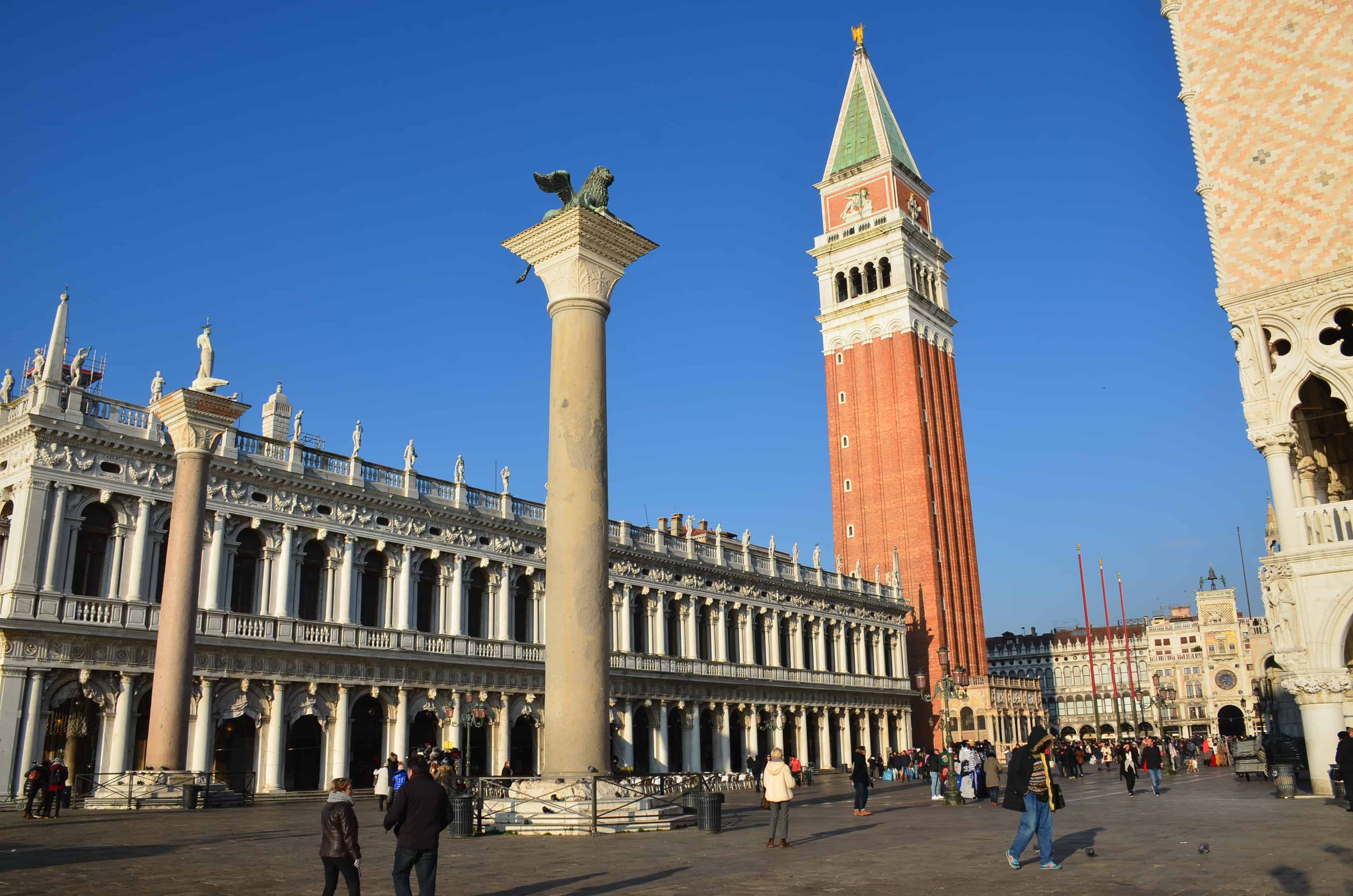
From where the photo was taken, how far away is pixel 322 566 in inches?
1396

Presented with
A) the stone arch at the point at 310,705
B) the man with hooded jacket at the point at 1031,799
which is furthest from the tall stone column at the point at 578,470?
the stone arch at the point at 310,705

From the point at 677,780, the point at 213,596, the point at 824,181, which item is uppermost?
the point at 824,181

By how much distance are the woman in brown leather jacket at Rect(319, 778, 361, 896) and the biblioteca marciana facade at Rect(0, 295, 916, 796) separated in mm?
7521

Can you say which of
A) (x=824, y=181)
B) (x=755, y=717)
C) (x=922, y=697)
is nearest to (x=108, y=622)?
(x=755, y=717)

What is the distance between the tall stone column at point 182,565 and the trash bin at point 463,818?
25.8 feet

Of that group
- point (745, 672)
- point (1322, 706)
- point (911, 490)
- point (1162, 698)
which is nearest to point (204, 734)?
point (1322, 706)

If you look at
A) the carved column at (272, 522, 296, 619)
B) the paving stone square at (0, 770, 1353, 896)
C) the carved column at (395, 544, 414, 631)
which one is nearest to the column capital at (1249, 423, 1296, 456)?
the paving stone square at (0, 770, 1353, 896)

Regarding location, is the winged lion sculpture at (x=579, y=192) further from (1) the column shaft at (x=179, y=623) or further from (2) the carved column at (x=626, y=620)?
(2) the carved column at (x=626, y=620)

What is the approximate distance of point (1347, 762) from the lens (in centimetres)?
1622

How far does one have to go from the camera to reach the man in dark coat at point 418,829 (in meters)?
9.02

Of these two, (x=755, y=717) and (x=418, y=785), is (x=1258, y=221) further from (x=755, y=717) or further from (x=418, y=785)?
(x=755, y=717)

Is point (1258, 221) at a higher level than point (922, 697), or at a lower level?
higher

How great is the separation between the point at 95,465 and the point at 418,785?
984 inches

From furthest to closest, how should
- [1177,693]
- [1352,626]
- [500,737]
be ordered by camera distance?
[1177,693] → [500,737] → [1352,626]
